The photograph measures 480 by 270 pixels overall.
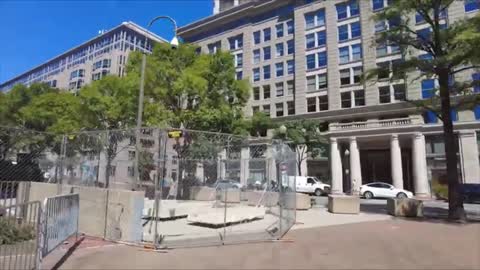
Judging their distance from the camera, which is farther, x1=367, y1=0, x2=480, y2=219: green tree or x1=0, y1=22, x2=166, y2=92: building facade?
x1=0, y1=22, x2=166, y2=92: building facade

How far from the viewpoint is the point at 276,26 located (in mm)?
50844

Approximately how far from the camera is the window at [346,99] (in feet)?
140

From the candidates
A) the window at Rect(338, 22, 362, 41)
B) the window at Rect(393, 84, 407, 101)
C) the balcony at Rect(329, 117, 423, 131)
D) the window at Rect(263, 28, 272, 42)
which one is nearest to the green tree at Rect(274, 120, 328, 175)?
the balcony at Rect(329, 117, 423, 131)

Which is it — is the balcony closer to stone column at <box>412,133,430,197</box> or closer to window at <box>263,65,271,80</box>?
stone column at <box>412,133,430,197</box>

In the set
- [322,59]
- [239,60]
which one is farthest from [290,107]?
[239,60]

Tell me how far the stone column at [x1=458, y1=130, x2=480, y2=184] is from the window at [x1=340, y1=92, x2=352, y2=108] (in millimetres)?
12355

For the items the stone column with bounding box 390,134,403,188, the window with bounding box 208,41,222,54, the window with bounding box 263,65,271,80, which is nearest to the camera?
the stone column with bounding box 390,134,403,188

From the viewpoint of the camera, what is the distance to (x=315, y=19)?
47062mm

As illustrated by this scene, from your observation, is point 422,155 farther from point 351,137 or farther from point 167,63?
point 167,63

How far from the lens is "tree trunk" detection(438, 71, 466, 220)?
14977 millimetres

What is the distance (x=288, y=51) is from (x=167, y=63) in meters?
30.1

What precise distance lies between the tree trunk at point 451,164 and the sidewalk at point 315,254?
488cm

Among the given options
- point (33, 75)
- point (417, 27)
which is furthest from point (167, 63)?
point (33, 75)

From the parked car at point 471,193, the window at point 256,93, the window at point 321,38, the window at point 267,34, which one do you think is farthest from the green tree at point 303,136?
the window at point 267,34
